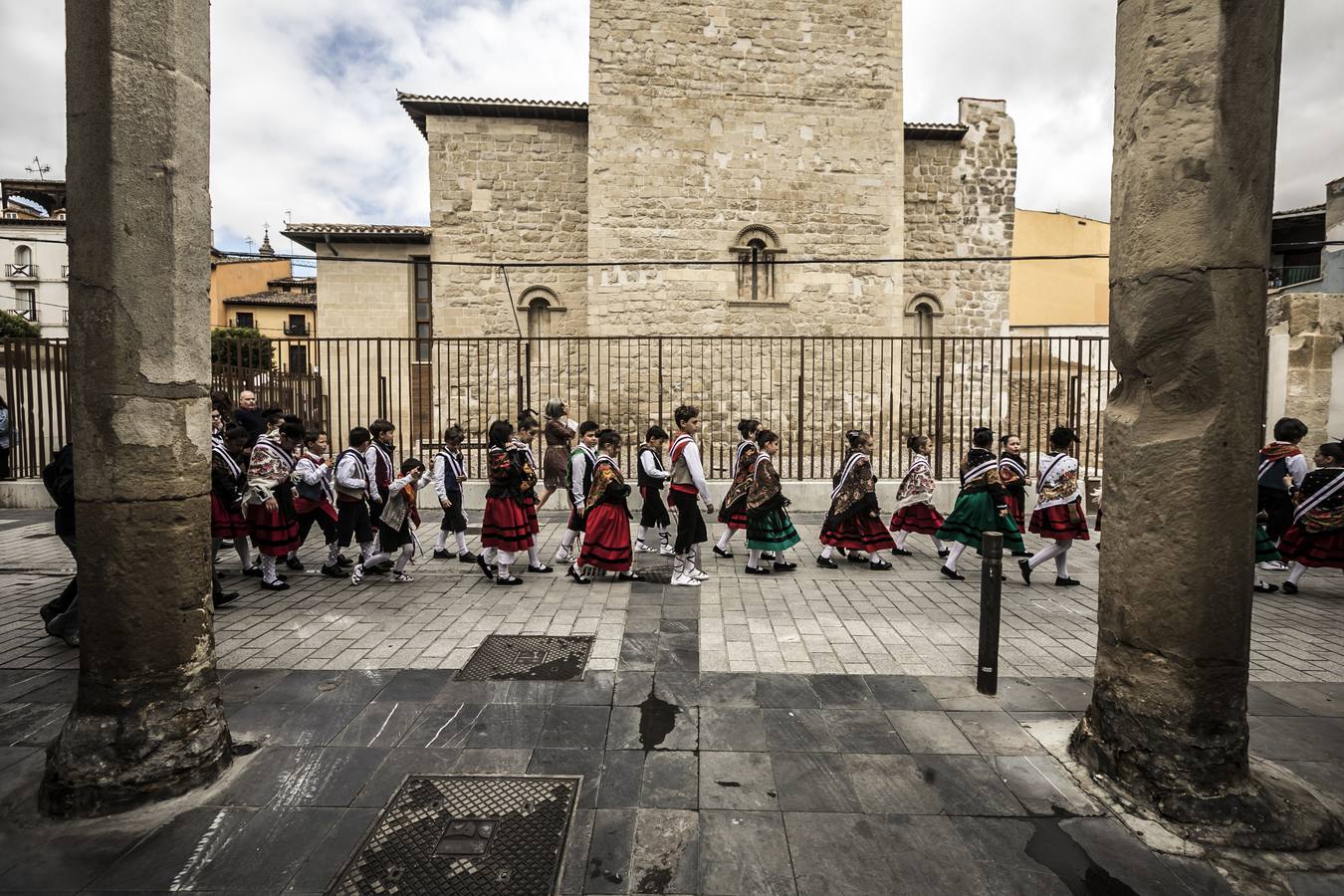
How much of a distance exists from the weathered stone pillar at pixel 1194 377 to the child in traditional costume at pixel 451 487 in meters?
6.75

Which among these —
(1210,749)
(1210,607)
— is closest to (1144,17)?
(1210,607)

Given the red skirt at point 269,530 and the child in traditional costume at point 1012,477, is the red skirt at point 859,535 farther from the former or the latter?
the red skirt at point 269,530

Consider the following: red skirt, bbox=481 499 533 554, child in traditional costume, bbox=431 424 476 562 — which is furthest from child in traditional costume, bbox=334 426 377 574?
red skirt, bbox=481 499 533 554

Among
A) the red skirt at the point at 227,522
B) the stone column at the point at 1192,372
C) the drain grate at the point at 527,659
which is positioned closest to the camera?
the stone column at the point at 1192,372

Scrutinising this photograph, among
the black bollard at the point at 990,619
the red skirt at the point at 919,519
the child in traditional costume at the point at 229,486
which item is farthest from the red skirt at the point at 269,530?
the red skirt at the point at 919,519

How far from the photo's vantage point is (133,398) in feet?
10.5

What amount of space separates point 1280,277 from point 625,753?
32.7 meters

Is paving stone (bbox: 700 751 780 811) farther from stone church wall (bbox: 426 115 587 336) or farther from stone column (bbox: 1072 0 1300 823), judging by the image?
stone church wall (bbox: 426 115 587 336)

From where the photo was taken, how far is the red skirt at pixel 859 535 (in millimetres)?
8148

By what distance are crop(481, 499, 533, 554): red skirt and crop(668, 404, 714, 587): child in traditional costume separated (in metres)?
1.72

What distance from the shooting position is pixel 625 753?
12.1 feet

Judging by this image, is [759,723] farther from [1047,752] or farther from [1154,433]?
[1154,433]

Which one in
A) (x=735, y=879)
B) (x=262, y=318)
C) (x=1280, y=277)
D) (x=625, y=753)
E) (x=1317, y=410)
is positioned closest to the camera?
(x=735, y=879)

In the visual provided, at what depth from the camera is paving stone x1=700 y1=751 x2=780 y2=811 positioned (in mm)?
3240
